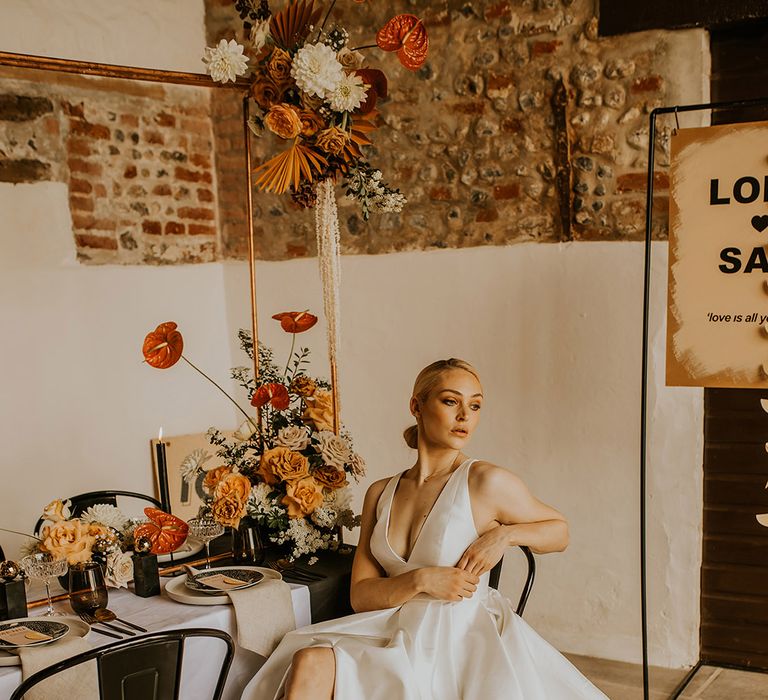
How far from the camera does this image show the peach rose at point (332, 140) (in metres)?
2.63

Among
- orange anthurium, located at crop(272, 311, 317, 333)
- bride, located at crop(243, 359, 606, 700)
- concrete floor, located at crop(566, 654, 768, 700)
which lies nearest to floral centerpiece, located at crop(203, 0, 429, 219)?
orange anthurium, located at crop(272, 311, 317, 333)

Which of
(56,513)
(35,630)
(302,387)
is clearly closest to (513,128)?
(302,387)

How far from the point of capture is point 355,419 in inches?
163

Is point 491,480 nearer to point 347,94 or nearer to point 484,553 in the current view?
point 484,553

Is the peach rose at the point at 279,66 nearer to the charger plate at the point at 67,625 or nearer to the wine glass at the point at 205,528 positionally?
the wine glass at the point at 205,528

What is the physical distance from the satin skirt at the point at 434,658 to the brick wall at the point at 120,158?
2337 millimetres

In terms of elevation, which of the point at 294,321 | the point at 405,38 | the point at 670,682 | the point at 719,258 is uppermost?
the point at 405,38

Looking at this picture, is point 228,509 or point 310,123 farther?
point 310,123

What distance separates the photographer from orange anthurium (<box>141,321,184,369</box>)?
8.39 ft

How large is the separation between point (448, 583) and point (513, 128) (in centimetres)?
208

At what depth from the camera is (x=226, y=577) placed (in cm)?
248

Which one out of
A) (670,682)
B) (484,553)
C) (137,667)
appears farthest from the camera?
(670,682)

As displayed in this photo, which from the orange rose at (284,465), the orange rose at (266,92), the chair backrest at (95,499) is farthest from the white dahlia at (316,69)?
the chair backrest at (95,499)

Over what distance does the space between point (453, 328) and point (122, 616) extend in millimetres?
1989
